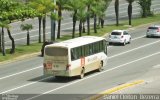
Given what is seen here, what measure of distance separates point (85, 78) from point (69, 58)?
2.61 metres

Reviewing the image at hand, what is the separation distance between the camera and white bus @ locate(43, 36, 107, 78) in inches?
1507

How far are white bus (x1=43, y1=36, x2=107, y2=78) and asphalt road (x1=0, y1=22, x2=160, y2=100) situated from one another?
2.30ft

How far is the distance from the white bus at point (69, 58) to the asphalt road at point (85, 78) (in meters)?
0.70

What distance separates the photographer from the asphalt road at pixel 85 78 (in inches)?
1344

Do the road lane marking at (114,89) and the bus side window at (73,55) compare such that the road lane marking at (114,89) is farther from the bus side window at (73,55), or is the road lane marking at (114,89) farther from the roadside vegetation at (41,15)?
the roadside vegetation at (41,15)

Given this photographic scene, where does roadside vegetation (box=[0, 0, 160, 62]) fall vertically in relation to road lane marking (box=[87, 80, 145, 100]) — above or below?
above

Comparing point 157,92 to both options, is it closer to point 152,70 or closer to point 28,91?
point 28,91

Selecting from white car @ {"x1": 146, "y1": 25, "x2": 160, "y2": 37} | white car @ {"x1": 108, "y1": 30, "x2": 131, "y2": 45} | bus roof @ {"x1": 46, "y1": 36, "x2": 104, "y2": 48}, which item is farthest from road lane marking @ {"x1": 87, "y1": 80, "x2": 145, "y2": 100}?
white car @ {"x1": 146, "y1": 25, "x2": 160, "y2": 37}

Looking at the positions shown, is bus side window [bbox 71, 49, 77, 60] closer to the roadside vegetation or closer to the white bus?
the white bus

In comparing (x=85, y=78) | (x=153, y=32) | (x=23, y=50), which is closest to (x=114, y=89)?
(x=85, y=78)

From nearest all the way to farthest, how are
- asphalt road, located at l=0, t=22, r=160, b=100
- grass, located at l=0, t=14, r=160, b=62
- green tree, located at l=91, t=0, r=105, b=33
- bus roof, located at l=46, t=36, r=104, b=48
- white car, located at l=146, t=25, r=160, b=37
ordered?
asphalt road, located at l=0, t=22, r=160, b=100 → bus roof, located at l=46, t=36, r=104, b=48 → grass, located at l=0, t=14, r=160, b=62 → white car, located at l=146, t=25, r=160, b=37 → green tree, located at l=91, t=0, r=105, b=33

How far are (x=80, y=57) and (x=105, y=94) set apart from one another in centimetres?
883

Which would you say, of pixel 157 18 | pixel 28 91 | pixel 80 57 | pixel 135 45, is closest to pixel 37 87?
pixel 28 91

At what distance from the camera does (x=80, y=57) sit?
1567 inches
